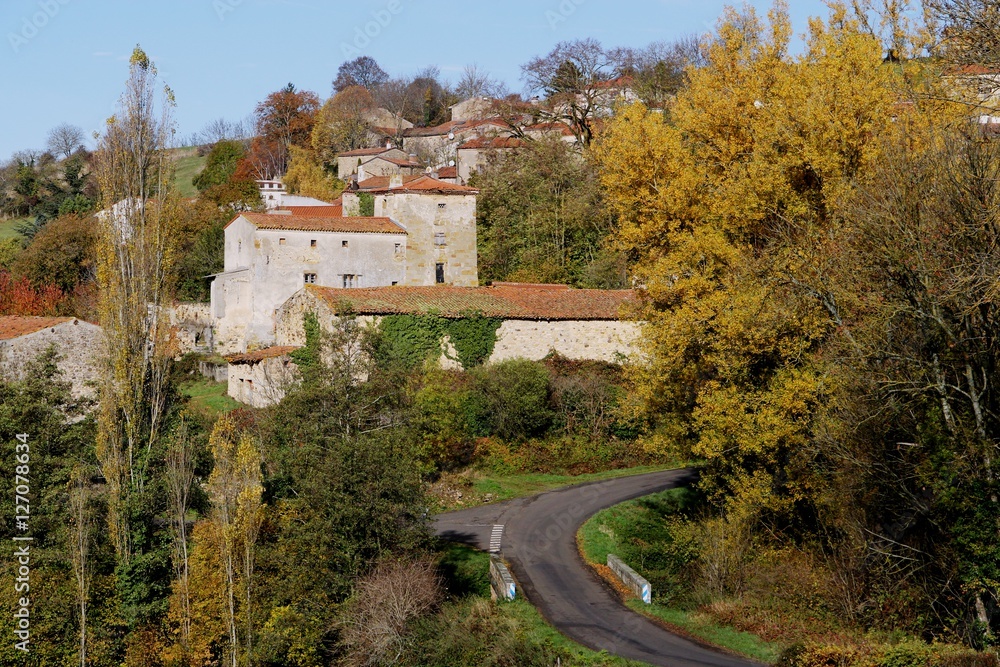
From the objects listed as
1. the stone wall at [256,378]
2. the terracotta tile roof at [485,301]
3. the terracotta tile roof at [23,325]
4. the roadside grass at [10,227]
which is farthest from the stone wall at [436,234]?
the roadside grass at [10,227]

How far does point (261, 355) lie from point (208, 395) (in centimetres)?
410

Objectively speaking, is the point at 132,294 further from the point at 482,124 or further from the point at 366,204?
the point at 482,124

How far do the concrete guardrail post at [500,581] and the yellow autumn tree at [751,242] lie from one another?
490cm

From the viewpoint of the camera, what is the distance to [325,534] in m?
18.5

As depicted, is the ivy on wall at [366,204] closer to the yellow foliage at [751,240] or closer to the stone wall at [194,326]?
the stone wall at [194,326]

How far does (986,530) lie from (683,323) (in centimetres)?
849

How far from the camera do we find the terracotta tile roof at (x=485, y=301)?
1310 inches

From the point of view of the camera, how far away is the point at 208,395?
117 feet

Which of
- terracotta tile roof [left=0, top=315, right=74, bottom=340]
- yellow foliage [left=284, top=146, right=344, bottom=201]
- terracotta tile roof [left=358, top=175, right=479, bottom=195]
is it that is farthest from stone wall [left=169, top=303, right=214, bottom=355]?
yellow foliage [left=284, top=146, right=344, bottom=201]

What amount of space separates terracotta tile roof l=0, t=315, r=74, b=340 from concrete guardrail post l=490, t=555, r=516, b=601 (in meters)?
17.8

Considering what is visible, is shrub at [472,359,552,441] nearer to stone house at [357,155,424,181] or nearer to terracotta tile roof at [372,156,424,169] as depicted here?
stone house at [357,155,424,181]

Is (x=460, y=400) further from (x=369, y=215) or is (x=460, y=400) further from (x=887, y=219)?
(x=369, y=215)

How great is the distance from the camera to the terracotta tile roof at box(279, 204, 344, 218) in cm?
4644

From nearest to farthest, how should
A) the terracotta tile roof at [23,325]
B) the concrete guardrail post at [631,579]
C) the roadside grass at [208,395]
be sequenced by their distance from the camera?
the concrete guardrail post at [631,579]
the terracotta tile roof at [23,325]
the roadside grass at [208,395]
